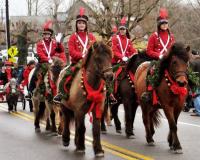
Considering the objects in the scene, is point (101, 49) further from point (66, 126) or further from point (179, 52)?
point (66, 126)

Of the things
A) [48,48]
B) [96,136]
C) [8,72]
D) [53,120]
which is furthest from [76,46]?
[8,72]

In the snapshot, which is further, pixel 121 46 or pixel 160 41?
pixel 121 46

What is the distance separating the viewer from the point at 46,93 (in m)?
14.0

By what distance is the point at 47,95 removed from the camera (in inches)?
548

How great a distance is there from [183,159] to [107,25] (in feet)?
98.5

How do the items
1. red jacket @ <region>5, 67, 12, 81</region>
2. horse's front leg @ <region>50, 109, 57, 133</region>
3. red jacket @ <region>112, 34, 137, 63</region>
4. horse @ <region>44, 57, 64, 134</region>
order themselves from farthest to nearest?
red jacket @ <region>5, 67, 12, 81</region> < horse's front leg @ <region>50, 109, 57, 133</region> < red jacket @ <region>112, 34, 137, 63</region> < horse @ <region>44, 57, 64, 134</region>

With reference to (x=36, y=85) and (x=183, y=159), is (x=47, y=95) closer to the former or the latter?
(x=36, y=85)

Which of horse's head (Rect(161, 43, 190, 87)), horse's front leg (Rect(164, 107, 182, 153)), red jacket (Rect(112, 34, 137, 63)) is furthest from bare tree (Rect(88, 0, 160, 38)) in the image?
horse's head (Rect(161, 43, 190, 87))

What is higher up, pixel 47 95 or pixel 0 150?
pixel 47 95

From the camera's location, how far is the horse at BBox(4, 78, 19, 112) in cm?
2147

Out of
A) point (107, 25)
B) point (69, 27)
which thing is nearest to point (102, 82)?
point (107, 25)

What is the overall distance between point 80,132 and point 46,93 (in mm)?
3703

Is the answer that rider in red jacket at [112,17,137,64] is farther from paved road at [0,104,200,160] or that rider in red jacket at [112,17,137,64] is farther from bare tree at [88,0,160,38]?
bare tree at [88,0,160,38]

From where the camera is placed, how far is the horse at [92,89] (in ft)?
32.0
